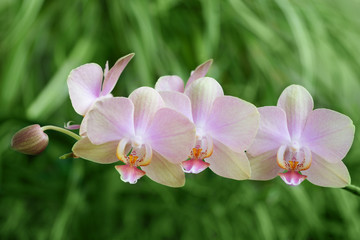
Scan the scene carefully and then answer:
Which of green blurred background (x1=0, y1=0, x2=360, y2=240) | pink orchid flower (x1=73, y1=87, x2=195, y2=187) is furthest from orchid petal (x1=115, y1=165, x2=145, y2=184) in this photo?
green blurred background (x1=0, y1=0, x2=360, y2=240)

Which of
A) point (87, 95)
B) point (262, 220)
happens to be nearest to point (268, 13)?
point (262, 220)

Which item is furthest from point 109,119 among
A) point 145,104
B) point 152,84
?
point 152,84

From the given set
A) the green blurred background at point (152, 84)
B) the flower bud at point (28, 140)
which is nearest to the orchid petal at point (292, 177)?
the flower bud at point (28, 140)

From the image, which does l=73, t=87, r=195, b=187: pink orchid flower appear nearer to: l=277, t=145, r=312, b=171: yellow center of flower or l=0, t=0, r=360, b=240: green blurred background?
l=277, t=145, r=312, b=171: yellow center of flower

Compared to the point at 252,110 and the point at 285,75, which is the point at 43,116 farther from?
the point at 252,110

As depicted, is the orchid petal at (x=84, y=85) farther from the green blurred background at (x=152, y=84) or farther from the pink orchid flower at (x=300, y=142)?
the green blurred background at (x=152, y=84)
